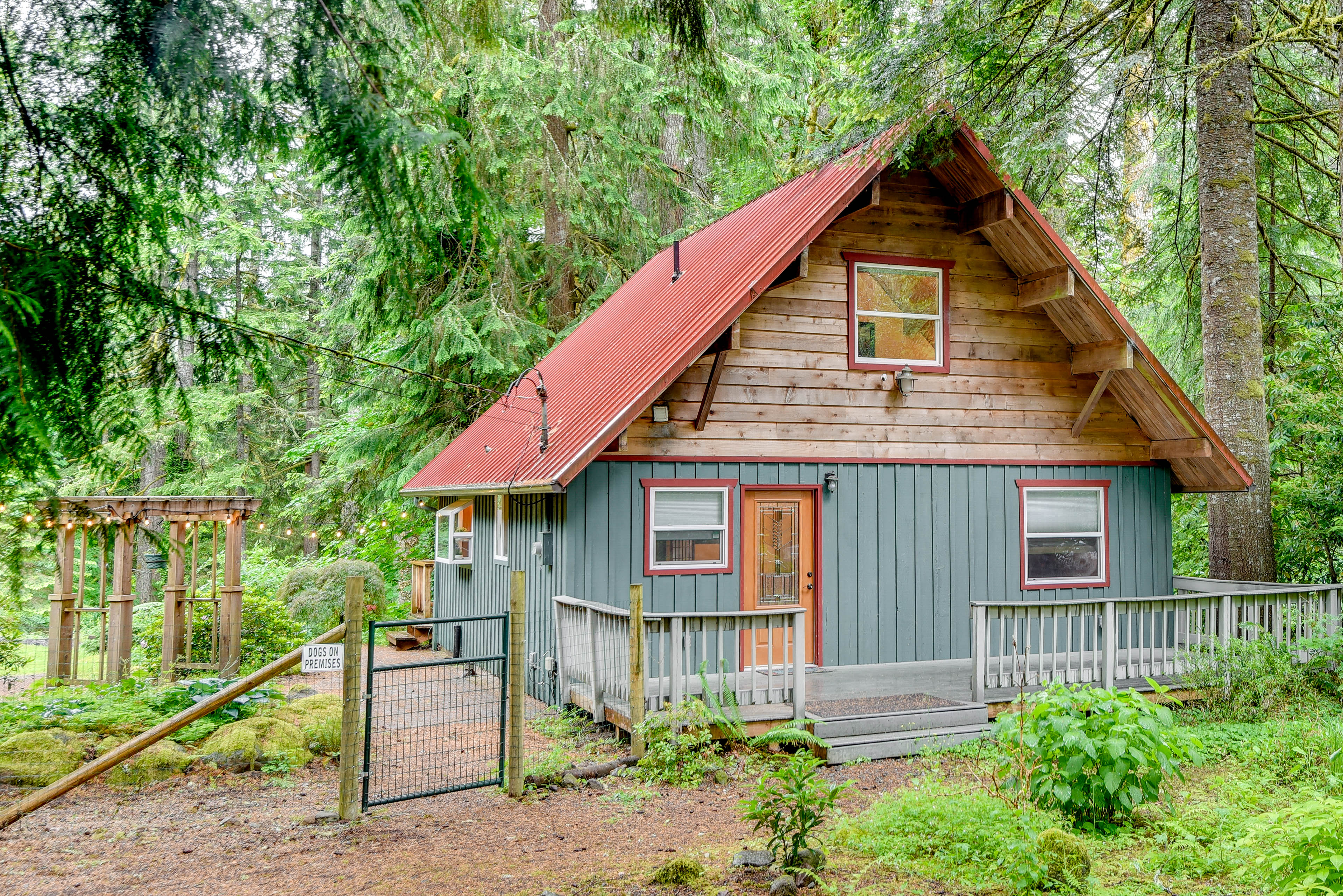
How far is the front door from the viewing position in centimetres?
1003

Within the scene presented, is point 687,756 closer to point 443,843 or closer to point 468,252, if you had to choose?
point 443,843

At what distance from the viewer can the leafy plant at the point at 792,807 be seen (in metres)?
5.07

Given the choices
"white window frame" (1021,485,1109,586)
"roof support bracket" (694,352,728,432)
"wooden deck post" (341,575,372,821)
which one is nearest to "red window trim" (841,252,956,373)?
"roof support bracket" (694,352,728,432)

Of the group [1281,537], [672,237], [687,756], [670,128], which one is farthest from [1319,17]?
[670,128]

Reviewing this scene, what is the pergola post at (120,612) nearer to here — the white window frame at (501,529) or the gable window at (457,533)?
the gable window at (457,533)

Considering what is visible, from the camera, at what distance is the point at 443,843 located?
5.88m

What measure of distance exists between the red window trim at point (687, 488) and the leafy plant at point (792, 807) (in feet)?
14.0

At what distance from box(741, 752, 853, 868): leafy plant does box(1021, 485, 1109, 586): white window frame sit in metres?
6.58

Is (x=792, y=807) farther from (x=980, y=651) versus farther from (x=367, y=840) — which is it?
(x=980, y=651)

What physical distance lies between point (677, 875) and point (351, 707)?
2.56 m

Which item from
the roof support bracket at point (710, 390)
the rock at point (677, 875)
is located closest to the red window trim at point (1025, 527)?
the roof support bracket at point (710, 390)

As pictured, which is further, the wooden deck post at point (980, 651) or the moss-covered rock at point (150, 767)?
the wooden deck post at point (980, 651)

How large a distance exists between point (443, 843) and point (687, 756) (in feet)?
7.57

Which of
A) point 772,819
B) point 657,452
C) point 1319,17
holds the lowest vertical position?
point 772,819
